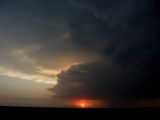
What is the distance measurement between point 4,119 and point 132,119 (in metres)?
14.8

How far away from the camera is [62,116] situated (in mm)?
A: 22438

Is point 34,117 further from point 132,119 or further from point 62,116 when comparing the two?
point 132,119

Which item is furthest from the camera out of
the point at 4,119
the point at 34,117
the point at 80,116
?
the point at 80,116

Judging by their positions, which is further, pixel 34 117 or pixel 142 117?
pixel 142 117

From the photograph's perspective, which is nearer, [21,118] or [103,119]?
[21,118]

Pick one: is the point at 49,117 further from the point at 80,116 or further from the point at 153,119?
the point at 153,119

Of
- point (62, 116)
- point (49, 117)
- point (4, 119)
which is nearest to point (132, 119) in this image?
point (62, 116)

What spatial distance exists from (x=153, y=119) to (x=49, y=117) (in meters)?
12.7

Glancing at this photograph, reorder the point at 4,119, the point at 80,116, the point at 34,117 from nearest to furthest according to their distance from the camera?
the point at 4,119 → the point at 34,117 → the point at 80,116

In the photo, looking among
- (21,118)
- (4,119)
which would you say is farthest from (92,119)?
(4,119)

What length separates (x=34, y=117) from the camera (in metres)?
21.1

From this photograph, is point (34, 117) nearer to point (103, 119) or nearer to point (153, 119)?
point (103, 119)

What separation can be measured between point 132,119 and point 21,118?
13.2 meters

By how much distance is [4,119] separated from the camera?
1944 cm
